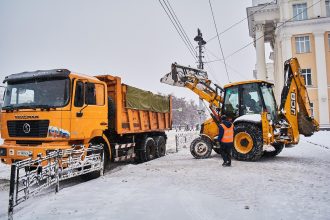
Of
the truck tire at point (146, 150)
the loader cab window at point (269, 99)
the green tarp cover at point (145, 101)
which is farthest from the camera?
the truck tire at point (146, 150)

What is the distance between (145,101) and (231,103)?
3.47m

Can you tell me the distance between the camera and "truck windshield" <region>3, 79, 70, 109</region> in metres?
7.72

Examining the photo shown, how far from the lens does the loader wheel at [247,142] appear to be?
9.57m

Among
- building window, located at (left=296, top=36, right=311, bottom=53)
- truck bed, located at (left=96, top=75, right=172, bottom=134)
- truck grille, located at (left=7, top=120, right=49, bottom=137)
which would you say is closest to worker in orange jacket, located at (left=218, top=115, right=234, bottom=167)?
truck bed, located at (left=96, top=75, right=172, bottom=134)

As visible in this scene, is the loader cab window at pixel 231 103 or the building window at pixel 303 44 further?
the building window at pixel 303 44

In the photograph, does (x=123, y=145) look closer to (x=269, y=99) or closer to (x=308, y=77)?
(x=269, y=99)

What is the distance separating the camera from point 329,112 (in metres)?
30.7

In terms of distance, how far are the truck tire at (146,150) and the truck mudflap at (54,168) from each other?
3.56 meters

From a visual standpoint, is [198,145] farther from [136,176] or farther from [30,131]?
[30,131]

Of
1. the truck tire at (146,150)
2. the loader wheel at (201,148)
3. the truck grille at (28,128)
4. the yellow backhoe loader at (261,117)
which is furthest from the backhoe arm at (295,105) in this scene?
the truck grille at (28,128)

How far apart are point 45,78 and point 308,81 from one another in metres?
30.7

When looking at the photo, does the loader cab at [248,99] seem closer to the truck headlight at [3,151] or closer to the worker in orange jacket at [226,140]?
the worker in orange jacket at [226,140]

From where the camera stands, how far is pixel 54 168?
21.5ft

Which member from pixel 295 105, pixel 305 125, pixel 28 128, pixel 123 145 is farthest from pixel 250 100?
pixel 28 128
